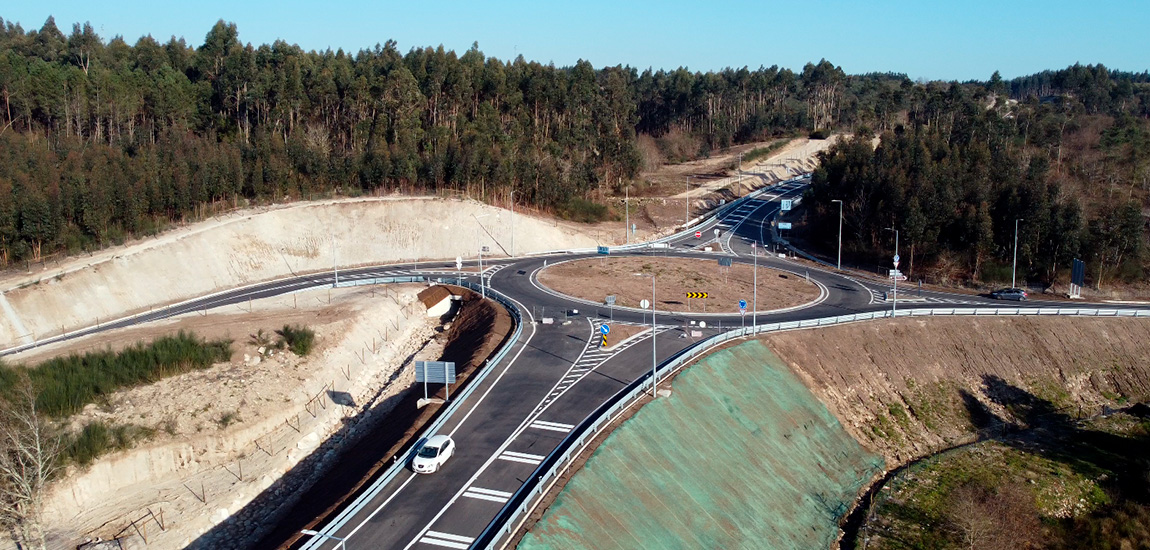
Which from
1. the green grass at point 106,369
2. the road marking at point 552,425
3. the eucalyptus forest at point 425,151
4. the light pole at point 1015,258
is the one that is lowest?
the road marking at point 552,425

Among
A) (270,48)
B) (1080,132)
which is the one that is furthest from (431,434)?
(1080,132)

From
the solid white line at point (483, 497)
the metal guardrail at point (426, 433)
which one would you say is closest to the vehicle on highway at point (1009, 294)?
the metal guardrail at point (426, 433)

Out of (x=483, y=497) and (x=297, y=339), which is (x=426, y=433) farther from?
(x=297, y=339)

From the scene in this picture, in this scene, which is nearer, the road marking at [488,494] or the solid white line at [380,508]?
the solid white line at [380,508]

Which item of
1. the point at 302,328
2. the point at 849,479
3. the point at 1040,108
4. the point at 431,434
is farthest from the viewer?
the point at 1040,108

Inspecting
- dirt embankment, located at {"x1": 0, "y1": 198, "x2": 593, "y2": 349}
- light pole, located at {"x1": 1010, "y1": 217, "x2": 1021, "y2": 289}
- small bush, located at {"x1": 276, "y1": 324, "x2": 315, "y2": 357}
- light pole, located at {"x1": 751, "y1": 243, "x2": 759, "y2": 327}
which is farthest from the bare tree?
light pole, located at {"x1": 1010, "y1": 217, "x2": 1021, "y2": 289}

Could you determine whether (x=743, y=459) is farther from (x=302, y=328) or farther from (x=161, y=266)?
(x=161, y=266)

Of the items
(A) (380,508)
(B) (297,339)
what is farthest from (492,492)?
(B) (297,339)

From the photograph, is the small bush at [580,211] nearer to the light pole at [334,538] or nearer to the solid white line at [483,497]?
the solid white line at [483,497]
